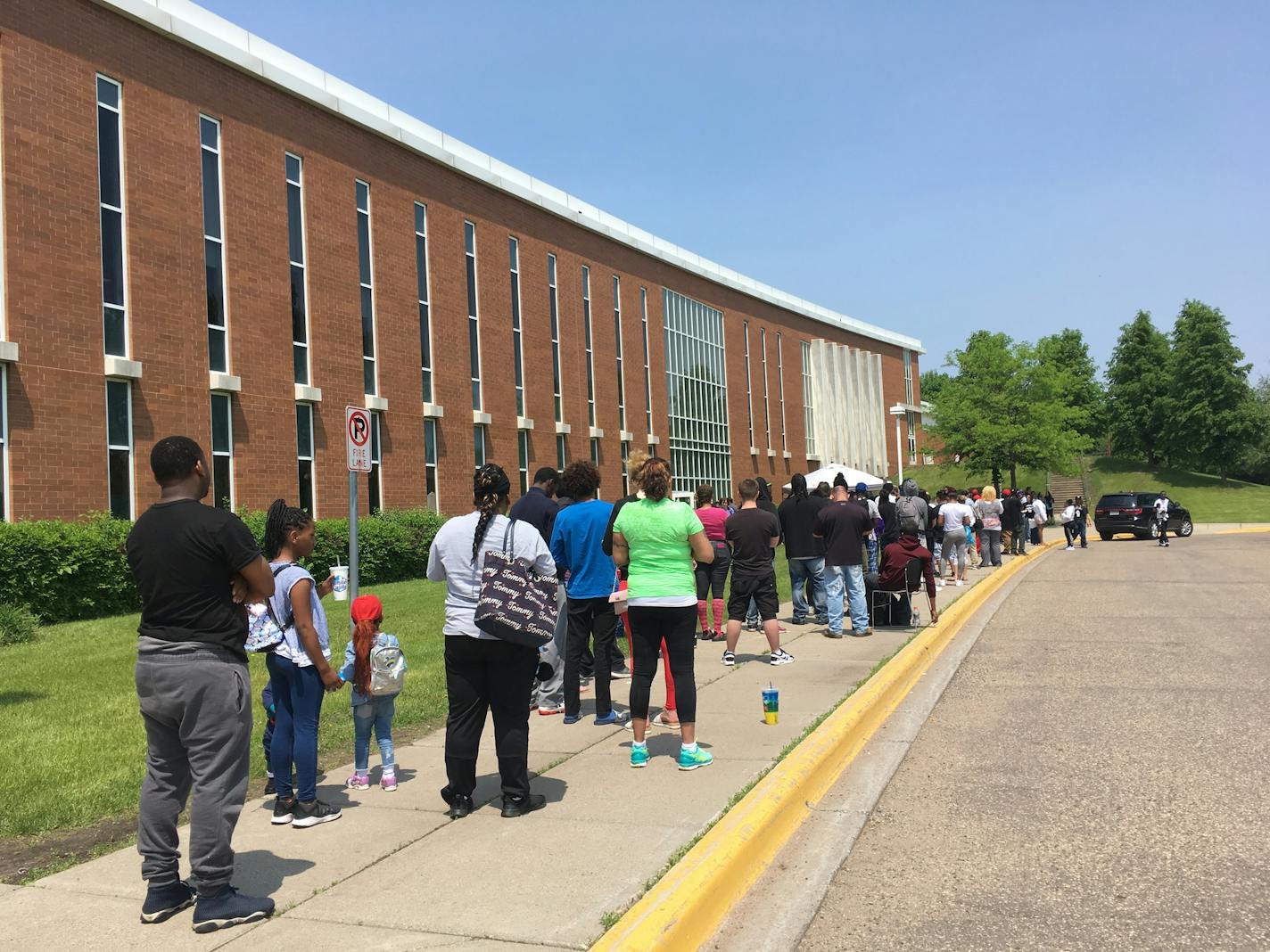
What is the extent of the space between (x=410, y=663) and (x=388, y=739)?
5.00m

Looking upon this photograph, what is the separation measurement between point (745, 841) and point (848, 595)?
7.80 meters

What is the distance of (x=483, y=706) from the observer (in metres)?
5.57

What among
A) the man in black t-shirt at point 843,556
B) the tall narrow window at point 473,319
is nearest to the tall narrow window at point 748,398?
the tall narrow window at point 473,319

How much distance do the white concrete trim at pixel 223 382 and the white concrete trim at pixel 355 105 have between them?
6896 millimetres

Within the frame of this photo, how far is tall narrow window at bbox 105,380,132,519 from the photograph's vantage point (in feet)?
62.0

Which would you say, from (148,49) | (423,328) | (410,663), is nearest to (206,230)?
(148,49)

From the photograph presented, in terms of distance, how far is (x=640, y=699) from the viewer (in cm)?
638

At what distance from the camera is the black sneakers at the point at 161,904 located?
13.5 ft

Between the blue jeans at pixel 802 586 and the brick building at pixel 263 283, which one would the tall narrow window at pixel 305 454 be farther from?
the blue jeans at pixel 802 586

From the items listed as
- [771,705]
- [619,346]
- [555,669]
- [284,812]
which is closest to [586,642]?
[555,669]

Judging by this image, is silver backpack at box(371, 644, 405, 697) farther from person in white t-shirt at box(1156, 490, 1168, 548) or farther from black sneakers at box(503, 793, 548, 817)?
person in white t-shirt at box(1156, 490, 1168, 548)

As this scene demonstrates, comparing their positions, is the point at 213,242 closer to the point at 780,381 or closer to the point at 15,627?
the point at 15,627

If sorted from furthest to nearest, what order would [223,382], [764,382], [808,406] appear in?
[808,406] → [764,382] → [223,382]

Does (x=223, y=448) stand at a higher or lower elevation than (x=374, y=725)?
higher
